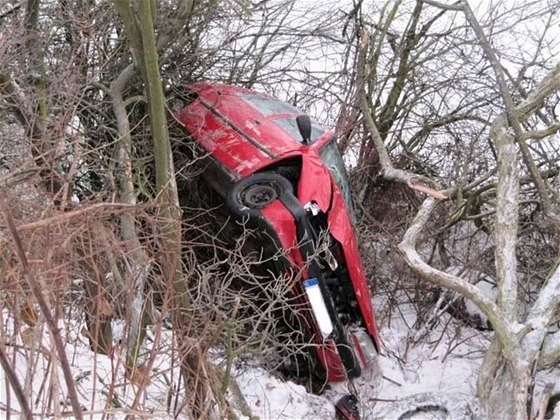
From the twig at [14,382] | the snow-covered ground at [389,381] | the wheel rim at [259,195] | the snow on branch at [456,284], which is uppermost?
the wheel rim at [259,195]

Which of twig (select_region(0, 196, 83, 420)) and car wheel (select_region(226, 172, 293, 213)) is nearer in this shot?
twig (select_region(0, 196, 83, 420))

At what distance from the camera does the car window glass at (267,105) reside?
7.05 m

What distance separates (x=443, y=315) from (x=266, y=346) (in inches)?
98.0

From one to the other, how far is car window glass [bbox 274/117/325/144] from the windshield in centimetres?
14

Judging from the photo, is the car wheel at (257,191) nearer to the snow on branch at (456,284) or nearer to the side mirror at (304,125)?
the side mirror at (304,125)

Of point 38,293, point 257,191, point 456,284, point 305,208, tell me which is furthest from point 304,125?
point 38,293

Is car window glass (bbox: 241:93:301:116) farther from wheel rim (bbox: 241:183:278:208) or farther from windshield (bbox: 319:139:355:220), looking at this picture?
wheel rim (bbox: 241:183:278:208)

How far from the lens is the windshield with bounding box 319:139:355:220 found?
6.47 m

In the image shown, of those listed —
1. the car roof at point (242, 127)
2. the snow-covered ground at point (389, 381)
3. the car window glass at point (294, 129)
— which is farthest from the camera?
the car window glass at point (294, 129)

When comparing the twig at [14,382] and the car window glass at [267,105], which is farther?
the car window glass at [267,105]

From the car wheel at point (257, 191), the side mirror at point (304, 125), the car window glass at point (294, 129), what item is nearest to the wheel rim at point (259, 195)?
the car wheel at point (257, 191)

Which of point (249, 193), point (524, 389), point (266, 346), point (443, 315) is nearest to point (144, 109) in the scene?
point (249, 193)

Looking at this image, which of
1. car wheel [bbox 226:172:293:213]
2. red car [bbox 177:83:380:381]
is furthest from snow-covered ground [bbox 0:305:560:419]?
car wheel [bbox 226:172:293:213]

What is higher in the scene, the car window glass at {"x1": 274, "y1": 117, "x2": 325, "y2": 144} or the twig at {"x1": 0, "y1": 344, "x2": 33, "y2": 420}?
the car window glass at {"x1": 274, "y1": 117, "x2": 325, "y2": 144}
